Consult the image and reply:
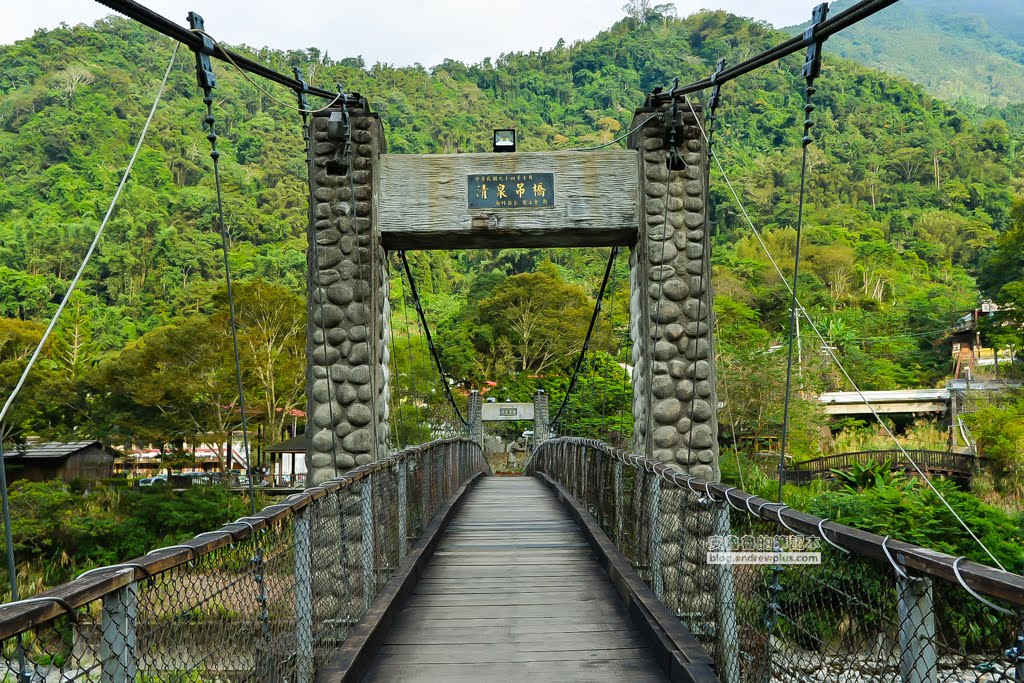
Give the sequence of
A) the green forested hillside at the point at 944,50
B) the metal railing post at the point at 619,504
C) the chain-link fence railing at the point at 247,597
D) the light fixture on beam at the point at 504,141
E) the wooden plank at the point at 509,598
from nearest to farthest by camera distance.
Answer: the chain-link fence railing at the point at 247,597, the wooden plank at the point at 509,598, the metal railing post at the point at 619,504, the light fixture on beam at the point at 504,141, the green forested hillside at the point at 944,50

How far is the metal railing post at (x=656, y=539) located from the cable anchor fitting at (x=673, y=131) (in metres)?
2.83

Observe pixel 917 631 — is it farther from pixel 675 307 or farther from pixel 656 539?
pixel 675 307

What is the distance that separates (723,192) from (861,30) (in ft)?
414

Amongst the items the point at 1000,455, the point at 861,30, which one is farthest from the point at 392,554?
the point at 861,30

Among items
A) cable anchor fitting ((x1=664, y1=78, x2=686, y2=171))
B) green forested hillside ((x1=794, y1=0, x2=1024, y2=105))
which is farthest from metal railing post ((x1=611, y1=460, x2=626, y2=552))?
green forested hillside ((x1=794, y1=0, x2=1024, y2=105))

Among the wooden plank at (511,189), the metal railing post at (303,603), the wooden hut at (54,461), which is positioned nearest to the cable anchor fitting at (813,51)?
the wooden plank at (511,189)

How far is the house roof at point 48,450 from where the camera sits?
2044 cm

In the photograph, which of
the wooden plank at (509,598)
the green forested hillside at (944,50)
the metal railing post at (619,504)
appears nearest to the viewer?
the wooden plank at (509,598)

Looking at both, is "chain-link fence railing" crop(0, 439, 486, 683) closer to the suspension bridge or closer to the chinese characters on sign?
the suspension bridge

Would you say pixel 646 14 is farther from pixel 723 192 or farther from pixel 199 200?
pixel 199 200

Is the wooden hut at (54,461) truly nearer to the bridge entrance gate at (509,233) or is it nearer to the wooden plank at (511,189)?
the bridge entrance gate at (509,233)

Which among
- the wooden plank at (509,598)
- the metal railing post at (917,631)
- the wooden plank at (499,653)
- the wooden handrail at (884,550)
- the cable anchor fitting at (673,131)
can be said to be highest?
the cable anchor fitting at (673,131)

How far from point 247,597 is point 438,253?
48770 mm

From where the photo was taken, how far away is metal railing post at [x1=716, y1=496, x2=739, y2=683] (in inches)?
96.7
